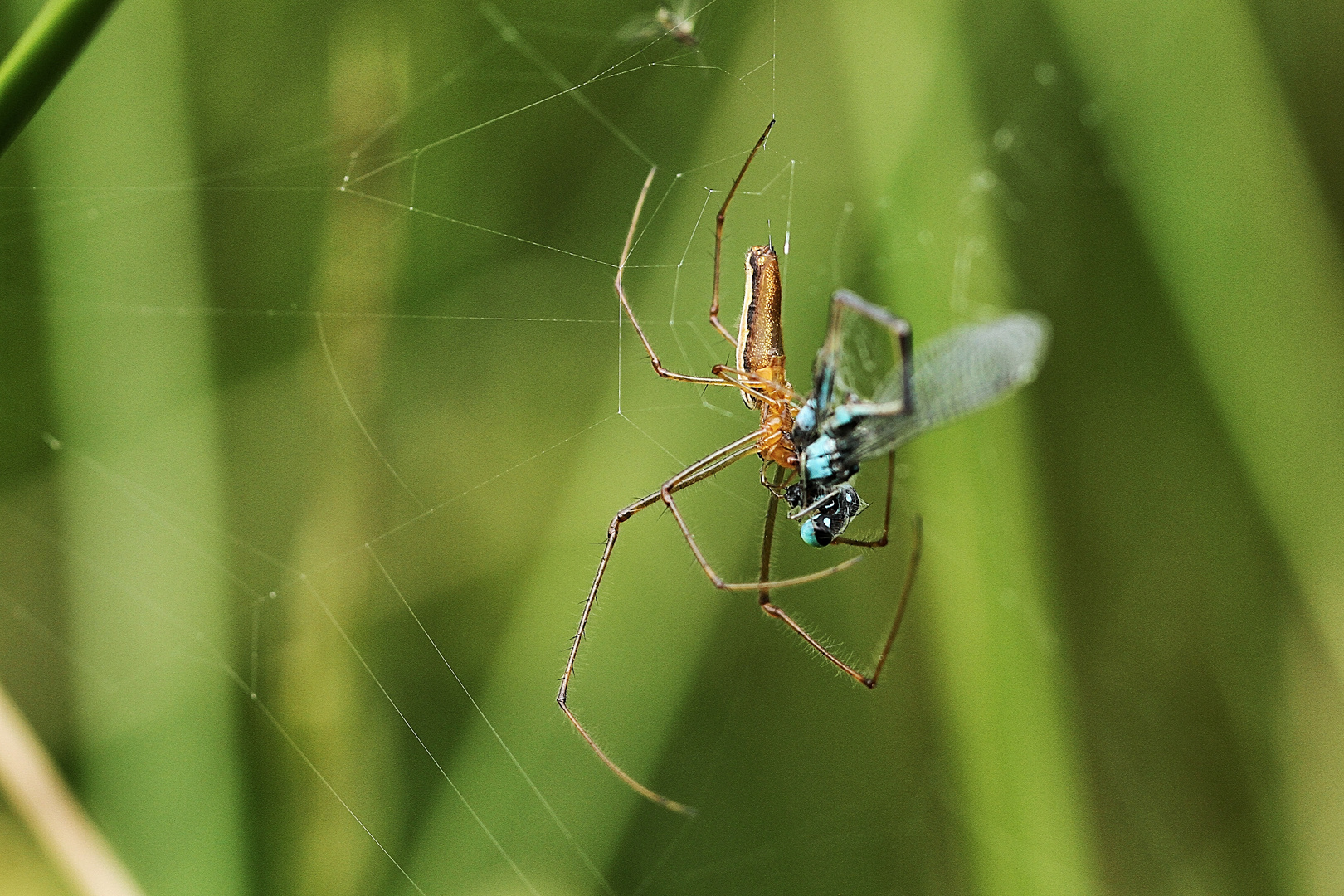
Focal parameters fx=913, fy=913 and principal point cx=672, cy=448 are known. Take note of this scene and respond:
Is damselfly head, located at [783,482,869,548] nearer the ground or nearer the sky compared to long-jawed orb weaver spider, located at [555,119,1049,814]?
nearer the ground

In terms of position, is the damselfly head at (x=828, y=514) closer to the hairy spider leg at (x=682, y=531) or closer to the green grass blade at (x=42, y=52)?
the hairy spider leg at (x=682, y=531)

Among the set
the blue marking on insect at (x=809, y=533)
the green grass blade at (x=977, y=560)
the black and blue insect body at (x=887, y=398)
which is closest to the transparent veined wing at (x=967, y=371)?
the black and blue insect body at (x=887, y=398)

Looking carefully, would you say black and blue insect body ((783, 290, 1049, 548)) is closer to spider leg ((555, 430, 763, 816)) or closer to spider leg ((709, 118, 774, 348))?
spider leg ((555, 430, 763, 816))

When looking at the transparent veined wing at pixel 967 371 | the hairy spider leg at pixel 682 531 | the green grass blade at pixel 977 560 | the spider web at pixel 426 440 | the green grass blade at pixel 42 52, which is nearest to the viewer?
the green grass blade at pixel 42 52

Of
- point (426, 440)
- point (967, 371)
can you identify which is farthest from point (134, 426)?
point (967, 371)

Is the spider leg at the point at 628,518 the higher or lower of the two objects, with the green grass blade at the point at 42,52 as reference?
lower

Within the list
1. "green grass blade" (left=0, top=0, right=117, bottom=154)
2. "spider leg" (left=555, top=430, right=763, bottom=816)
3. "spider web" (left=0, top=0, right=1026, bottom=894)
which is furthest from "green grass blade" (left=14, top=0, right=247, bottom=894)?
"green grass blade" (left=0, top=0, right=117, bottom=154)

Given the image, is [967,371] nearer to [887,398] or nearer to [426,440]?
[887,398]
